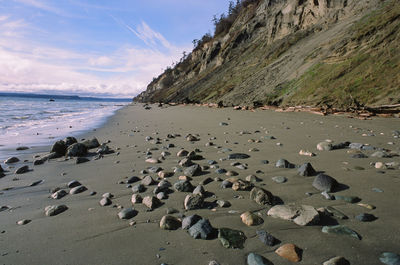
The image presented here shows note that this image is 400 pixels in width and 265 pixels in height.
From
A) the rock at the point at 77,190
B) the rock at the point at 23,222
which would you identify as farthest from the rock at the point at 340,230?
the rock at the point at 77,190

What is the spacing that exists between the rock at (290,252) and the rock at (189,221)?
66 cm

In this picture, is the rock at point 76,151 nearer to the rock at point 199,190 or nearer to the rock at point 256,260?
the rock at point 199,190

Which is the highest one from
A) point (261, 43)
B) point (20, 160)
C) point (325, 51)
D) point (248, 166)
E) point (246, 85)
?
point (261, 43)

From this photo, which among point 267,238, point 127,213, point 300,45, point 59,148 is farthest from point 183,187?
point 300,45

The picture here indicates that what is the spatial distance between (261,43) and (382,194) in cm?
3227

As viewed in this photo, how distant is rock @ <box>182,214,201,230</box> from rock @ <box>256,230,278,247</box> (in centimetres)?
50

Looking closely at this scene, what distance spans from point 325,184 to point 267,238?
1155mm

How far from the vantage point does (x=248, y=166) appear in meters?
3.54

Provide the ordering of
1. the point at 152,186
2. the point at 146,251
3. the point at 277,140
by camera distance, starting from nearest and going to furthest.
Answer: the point at 146,251
the point at 152,186
the point at 277,140

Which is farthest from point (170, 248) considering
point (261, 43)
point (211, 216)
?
point (261, 43)

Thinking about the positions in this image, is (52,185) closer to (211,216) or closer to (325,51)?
(211,216)

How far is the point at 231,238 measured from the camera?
174 centimetres

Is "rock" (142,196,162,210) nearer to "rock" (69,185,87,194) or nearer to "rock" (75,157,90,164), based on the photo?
"rock" (69,185,87,194)

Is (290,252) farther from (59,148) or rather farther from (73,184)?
(59,148)
